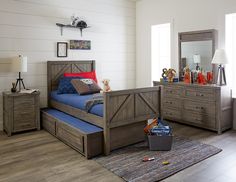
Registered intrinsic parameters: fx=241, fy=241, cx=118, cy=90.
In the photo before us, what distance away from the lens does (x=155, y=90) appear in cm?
378

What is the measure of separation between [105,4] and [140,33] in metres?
1.15

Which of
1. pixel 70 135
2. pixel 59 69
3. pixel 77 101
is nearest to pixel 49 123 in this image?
pixel 77 101

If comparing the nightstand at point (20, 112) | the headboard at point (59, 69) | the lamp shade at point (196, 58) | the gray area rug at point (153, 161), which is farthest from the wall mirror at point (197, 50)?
the nightstand at point (20, 112)

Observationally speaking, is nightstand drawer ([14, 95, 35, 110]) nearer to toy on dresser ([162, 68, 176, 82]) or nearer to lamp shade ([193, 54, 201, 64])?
toy on dresser ([162, 68, 176, 82])

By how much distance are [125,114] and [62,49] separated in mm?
2375

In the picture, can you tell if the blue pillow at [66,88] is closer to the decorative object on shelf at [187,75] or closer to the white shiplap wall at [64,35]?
the white shiplap wall at [64,35]

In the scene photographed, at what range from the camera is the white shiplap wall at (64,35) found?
4.41 metres

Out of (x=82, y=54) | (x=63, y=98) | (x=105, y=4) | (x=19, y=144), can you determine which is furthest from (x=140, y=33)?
(x=19, y=144)

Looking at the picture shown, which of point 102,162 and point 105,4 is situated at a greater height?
point 105,4

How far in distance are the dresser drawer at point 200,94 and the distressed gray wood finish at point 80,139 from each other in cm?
209

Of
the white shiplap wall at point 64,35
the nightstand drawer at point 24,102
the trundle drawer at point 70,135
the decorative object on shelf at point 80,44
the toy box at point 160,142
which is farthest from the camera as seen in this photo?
the decorative object on shelf at point 80,44

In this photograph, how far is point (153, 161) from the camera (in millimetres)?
3055

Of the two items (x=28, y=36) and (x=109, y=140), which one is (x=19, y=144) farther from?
(x=28, y=36)

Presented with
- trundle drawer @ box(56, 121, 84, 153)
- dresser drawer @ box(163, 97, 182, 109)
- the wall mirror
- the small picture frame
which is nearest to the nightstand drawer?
trundle drawer @ box(56, 121, 84, 153)
